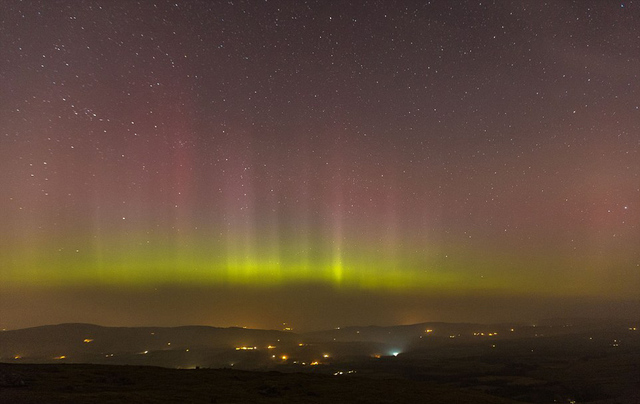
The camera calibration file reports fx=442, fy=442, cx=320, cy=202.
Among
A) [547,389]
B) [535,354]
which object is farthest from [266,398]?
[535,354]

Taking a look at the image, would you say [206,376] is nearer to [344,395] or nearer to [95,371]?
[95,371]

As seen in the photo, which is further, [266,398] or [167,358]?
[167,358]

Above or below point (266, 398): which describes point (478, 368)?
below

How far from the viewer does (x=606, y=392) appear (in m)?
82.1

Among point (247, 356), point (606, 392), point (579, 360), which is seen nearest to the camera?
point (606, 392)

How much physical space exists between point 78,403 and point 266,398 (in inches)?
582

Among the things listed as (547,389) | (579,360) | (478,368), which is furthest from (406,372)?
(579,360)

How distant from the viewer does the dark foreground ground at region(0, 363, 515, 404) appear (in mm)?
33538

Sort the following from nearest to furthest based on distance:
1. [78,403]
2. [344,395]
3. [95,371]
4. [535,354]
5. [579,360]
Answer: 1. [78,403]
2. [344,395]
3. [95,371]
4. [579,360]
5. [535,354]

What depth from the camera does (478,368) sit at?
398ft

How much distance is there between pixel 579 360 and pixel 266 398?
137 metres

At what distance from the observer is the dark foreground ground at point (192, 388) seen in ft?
110

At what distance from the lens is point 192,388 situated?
40562mm

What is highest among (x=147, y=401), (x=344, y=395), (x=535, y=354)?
(x=147, y=401)
